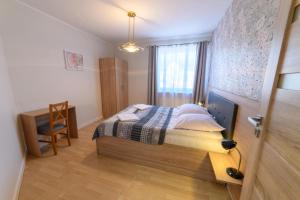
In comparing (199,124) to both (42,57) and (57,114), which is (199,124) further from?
(42,57)

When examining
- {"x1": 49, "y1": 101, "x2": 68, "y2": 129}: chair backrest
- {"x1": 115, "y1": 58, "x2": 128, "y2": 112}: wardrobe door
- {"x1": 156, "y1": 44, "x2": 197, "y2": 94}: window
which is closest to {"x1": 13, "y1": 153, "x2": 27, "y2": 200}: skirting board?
{"x1": 49, "y1": 101, "x2": 68, "y2": 129}: chair backrest

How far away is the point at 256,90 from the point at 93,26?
335 centimetres

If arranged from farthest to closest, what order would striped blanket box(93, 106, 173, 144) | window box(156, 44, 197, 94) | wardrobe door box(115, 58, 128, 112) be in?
1. wardrobe door box(115, 58, 128, 112)
2. window box(156, 44, 197, 94)
3. striped blanket box(93, 106, 173, 144)

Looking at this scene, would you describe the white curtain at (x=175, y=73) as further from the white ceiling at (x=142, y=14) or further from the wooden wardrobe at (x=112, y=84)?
the wooden wardrobe at (x=112, y=84)

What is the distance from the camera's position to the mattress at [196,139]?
169cm

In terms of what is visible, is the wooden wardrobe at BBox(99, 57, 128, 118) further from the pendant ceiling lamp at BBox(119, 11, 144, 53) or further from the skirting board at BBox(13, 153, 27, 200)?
the skirting board at BBox(13, 153, 27, 200)

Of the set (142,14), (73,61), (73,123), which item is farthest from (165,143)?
(73,61)

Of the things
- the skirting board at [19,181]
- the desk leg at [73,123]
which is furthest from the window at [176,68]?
the skirting board at [19,181]

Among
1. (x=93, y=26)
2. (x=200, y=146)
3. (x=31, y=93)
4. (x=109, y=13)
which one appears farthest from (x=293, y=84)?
(x=93, y=26)

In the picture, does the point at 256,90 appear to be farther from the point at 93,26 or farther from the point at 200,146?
the point at 93,26

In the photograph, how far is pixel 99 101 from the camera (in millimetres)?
4062

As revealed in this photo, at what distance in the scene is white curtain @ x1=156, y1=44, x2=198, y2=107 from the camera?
3734 millimetres

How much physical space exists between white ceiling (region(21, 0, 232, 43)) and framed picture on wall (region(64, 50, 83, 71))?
25.9 inches

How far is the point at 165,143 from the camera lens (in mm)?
1882
